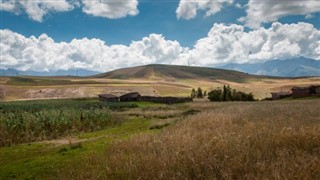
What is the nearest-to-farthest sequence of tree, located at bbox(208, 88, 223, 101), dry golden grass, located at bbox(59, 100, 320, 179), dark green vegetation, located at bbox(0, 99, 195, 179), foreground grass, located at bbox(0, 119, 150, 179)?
dry golden grass, located at bbox(59, 100, 320, 179) < foreground grass, located at bbox(0, 119, 150, 179) < dark green vegetation, located at bbox(0, 99, 195, 179) < tree, located at bbox(208, 88, 223, 101)

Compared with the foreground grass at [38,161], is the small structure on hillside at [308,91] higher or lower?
higher

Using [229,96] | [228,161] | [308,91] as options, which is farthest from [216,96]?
[228,161]

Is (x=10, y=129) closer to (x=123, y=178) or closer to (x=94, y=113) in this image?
(x=94, y=113)

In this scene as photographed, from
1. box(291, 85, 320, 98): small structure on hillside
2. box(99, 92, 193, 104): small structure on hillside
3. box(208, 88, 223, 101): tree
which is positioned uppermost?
box(291, 85, 320, 98): small structure on hillside

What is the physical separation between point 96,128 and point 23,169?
24109mm

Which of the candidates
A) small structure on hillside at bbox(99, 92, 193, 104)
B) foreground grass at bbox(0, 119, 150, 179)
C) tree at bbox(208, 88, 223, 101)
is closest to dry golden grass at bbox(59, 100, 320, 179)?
foreground grass at bbox(0, 119, 150, 179)

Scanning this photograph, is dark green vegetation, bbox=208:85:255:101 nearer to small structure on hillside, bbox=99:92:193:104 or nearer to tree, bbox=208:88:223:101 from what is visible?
tree, bbox=208:88:223:101

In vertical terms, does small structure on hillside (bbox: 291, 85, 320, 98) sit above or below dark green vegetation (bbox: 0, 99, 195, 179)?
above

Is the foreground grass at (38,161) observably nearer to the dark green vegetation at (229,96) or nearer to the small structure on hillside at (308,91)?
the dark green vegetation at (229,96)

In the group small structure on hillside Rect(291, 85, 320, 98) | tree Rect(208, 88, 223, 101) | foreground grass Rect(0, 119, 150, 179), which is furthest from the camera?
tree Rect(208, 88, 223, 101)

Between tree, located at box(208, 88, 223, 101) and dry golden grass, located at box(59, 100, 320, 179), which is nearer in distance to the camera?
dry golden grass, located at box(59, 100, 320, 179)

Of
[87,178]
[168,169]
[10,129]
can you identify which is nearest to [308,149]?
[168,169]

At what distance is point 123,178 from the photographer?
11961mm

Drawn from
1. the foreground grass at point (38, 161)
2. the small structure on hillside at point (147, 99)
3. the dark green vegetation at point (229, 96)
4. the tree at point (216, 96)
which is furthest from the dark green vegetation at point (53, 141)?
the small structure on hillside at point (147, 99)
